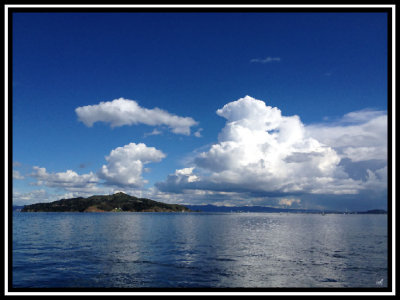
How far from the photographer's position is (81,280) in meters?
37.8
